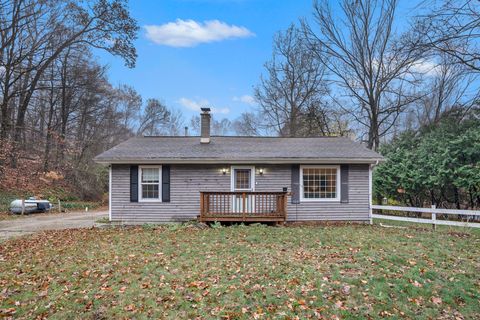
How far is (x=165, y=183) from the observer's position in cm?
1233

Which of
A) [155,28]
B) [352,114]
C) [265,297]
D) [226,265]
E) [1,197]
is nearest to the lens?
[265,297]

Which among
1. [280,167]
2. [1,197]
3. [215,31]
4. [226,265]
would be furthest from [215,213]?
[1,197]

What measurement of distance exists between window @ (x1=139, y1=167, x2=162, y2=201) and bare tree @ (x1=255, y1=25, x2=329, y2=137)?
14.8 metres

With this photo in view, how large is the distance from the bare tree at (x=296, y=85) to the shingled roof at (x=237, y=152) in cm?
1058

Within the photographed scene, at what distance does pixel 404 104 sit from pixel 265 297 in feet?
63.9

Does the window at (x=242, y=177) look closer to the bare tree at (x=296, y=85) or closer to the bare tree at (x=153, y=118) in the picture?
the bare tree at (x=296, y=85)

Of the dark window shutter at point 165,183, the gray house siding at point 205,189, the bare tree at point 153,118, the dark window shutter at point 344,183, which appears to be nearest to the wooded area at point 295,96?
the gray house siding at point 205,189

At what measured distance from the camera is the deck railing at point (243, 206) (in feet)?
38.0

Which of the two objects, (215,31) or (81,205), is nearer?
(215,31)

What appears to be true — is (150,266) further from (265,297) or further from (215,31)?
(215,31)

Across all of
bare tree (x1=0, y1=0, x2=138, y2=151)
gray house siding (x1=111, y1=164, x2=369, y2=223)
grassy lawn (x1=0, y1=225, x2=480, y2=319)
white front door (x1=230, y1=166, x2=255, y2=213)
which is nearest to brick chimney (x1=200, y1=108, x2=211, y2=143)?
gray house siding (x1=111, y1=164, x2=369, y2=223)

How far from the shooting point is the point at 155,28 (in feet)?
70.7

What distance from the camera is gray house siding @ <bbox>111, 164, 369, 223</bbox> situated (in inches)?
486

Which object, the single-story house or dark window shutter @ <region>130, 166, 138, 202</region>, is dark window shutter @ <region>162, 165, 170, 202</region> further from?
dark window shutter @ <region>130, 166, 138, 202</region>
